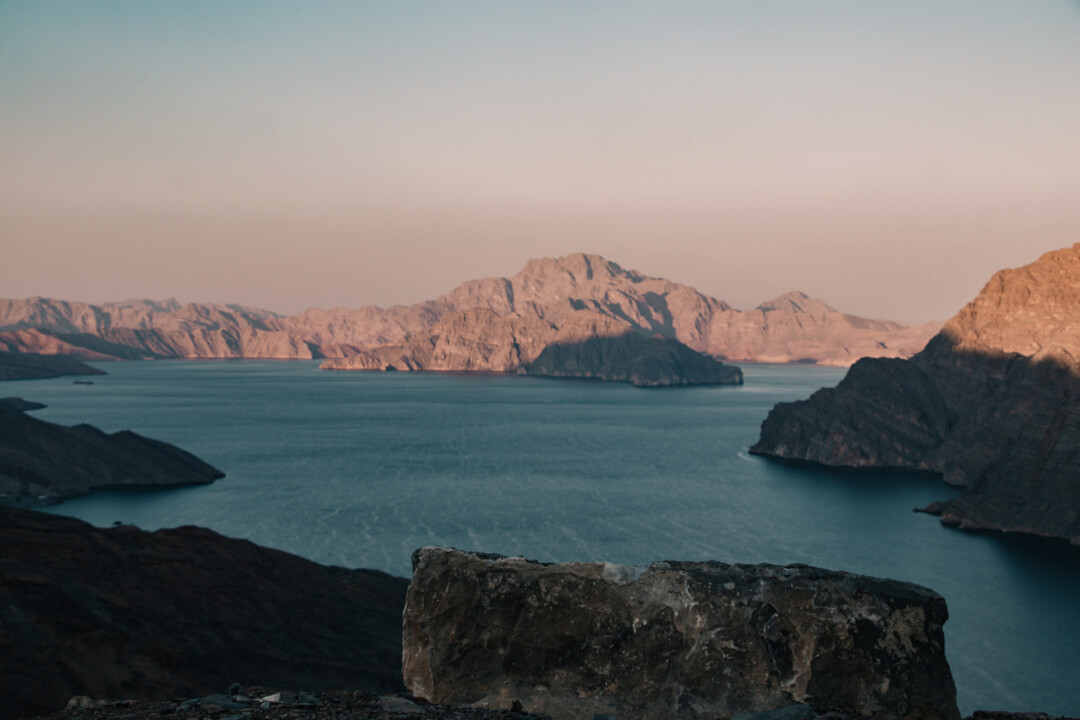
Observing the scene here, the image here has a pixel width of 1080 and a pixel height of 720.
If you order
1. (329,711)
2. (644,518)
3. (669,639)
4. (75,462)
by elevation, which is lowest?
(644,518)

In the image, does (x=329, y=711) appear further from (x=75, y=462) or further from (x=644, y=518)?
(x=75, y=462)

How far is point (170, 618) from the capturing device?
4647 centimetres

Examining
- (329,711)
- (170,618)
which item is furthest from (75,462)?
(329,711)

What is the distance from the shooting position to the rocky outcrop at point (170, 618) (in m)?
38.7

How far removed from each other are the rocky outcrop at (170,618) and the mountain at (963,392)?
3263 inches

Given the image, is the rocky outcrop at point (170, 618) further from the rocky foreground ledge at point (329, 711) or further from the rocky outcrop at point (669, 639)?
the rocky outcrop at point (669, 639)

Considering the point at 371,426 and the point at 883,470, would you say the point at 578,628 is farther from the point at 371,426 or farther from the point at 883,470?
the point at 371,426

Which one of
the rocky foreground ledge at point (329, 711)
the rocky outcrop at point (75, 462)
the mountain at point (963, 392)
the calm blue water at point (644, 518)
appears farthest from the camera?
the mountain at point (963, 392)

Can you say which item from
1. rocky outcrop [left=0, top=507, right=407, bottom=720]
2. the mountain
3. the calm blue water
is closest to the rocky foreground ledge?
rocky outcrop [left=0, top=507, right=407, bottom=720]

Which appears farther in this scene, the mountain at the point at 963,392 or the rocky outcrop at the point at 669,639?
the mountain at the point at 963,392

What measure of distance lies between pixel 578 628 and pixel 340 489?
102 meters

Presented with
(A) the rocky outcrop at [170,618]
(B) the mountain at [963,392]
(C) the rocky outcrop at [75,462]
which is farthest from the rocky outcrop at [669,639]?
(C) the rocky outcrop at [75,462]

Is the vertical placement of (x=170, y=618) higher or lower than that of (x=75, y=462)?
higher

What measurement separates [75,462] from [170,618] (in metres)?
80.3
